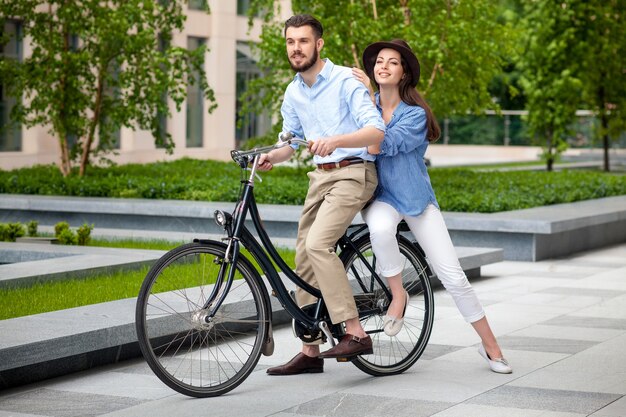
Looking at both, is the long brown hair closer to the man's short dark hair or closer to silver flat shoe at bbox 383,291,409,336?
the man's short dark hair

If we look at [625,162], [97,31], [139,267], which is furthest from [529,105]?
[139,267]

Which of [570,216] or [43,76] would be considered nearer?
[570,216]

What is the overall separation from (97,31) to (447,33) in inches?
219

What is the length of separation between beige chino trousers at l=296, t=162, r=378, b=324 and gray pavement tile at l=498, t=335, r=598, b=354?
6.02 feet

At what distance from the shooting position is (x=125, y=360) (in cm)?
757

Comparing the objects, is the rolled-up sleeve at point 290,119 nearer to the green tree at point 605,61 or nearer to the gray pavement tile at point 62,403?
the gray pavement tile at point 62,403

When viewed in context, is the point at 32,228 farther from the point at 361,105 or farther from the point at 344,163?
the point at 361,105

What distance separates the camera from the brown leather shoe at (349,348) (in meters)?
6.68

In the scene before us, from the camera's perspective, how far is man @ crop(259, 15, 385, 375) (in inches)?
260

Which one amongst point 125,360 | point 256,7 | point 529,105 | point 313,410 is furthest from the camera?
point 529,105

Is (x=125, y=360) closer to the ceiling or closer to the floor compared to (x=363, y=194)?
closer to the floor

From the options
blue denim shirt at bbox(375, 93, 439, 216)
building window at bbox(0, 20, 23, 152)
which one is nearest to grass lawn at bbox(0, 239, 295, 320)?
blue denim shirt at bbox(375, 93, 439, 216)

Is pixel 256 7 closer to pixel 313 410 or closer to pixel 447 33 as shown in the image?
pixel 447 33

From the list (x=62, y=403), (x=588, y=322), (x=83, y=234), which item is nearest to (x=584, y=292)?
(x=588, y=322)
